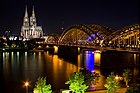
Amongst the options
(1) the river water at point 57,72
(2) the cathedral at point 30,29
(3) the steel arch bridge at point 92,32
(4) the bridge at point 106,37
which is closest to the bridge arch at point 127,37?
(4) the bridge at point 106,37

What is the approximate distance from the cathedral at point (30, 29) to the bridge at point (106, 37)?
176 ft

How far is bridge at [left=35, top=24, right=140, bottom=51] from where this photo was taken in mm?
34531

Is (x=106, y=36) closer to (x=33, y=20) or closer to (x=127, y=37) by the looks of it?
(x=127, y=37)

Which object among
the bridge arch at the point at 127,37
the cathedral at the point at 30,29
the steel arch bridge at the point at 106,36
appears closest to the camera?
the bridge arch at the point at 127,37

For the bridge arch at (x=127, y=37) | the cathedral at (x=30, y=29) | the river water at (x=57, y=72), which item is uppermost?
the cathedral at (x=30, y=29)

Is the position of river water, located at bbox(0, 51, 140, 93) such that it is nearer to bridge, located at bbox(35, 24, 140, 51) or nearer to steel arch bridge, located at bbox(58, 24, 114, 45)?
bridge, located at bbox(35, 24, 140, 51)

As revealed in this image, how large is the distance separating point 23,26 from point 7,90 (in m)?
101

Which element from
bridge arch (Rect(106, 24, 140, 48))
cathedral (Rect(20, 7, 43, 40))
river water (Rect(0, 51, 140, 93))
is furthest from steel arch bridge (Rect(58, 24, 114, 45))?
cathedral (Rect(20, 7, 43, 40))

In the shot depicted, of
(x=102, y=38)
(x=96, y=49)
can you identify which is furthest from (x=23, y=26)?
(x=96, y=49)

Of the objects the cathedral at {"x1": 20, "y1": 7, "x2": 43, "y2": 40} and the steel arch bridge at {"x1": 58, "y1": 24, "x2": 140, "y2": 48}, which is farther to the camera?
the cathedral at {"x1": 20, "y1": 7, "x2": 43, "y2": 40}

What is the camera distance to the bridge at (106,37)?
113 feet

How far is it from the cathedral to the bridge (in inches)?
2107

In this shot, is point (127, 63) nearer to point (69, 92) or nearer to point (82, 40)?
point (69, 92)

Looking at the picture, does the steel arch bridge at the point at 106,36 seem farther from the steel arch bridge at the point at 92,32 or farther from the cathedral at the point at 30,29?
the cathedral at the point at 30,29
